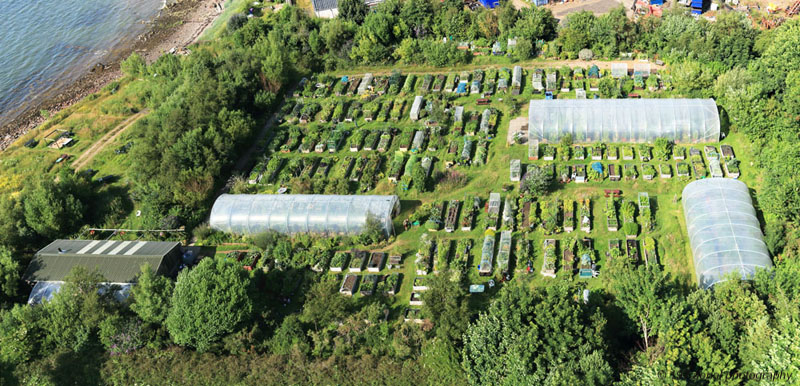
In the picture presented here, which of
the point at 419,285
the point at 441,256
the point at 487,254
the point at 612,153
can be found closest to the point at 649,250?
the point at 487,254

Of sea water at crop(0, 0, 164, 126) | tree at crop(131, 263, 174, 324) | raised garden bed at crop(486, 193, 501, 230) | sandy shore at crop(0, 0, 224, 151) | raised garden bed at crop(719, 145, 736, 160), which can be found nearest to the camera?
tree at crop(131, 263, 174, 324)

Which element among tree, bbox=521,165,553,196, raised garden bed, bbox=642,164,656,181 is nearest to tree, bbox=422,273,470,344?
tree, bbox=521,165,553,196

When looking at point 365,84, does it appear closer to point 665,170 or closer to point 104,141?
point 104,141

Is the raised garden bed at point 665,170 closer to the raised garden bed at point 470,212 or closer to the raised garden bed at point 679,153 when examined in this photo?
the raised garden bed at point 679,153

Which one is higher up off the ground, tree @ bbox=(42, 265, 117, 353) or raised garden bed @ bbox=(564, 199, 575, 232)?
tree @ bbox=(42, 265, 117, 353)

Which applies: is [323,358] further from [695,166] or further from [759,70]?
[759,70]

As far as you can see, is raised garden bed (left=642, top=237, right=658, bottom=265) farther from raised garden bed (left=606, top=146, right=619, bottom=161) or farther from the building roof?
the building roof
